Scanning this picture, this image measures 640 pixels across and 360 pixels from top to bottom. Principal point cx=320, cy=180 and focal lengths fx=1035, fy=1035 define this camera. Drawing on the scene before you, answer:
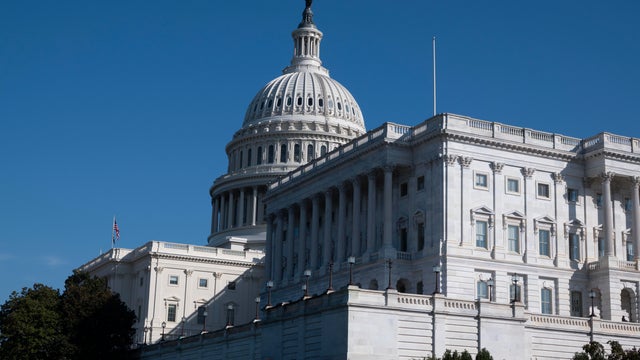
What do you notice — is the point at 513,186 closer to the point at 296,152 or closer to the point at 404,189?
the point at 404,189

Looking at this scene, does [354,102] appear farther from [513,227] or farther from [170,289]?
[513,227]

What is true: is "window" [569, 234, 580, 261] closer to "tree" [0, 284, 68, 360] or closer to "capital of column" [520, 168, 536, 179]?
"capital of column" [520, 168, 536, 179]

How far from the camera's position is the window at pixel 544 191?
89812 mm

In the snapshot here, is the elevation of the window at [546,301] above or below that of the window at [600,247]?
below

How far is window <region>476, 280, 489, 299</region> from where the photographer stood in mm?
84000

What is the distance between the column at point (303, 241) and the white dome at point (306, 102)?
169 ft

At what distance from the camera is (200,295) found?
418 ft

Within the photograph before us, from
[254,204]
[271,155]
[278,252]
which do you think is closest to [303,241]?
[278,252]

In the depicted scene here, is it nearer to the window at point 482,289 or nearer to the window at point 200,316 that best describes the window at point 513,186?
the window at point 482,289

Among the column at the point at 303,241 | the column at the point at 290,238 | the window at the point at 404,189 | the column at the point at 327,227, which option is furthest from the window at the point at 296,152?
the window at the point at 404,189

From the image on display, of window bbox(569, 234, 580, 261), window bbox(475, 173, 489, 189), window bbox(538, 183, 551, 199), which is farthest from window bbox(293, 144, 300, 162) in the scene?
window bbox(569, 234, 580, 261)

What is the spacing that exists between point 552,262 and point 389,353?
96.4 feet

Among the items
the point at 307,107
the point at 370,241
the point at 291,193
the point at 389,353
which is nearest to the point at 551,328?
the point at 389,353

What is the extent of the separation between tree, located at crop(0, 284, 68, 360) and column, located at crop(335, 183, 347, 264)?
2610 cm
